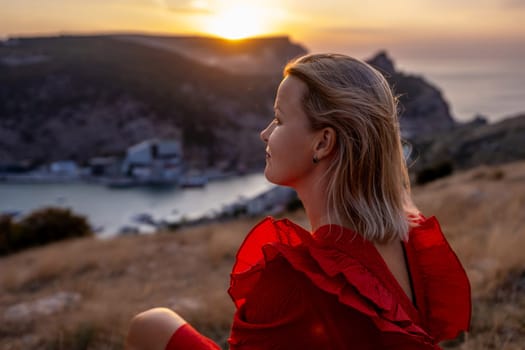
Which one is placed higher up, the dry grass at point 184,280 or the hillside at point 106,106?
the dry grass at point 184,280

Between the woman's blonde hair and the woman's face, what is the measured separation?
23mm

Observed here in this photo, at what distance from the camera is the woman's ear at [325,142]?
1.23m

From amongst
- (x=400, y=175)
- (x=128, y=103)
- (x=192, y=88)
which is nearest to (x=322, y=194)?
(x=400, y=175)

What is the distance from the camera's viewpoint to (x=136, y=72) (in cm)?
7350

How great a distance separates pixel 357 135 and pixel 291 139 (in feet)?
0.54

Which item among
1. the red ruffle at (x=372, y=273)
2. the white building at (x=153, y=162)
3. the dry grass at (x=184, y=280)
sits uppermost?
the red ruffle at (x=372, y=273)

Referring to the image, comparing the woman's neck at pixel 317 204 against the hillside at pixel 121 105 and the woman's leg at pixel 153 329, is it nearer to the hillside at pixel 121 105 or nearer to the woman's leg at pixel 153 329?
the woman's leg at pixel 153 329

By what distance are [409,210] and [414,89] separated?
8501 centimetres

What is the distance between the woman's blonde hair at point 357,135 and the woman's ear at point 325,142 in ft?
0.05

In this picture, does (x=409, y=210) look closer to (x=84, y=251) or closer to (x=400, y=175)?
(x=400, y=175)

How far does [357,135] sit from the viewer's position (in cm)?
124

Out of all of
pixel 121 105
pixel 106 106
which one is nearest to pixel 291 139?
pixel 121 105

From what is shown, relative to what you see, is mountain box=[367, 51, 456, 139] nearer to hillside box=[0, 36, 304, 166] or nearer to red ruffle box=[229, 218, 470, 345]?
hillside box=[0, 36, 304, 166]

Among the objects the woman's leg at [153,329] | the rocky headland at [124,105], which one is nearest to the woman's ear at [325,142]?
the woman's leg at [153,329]
